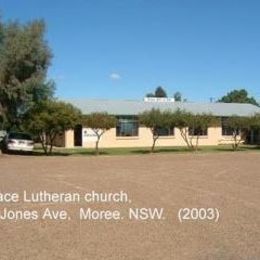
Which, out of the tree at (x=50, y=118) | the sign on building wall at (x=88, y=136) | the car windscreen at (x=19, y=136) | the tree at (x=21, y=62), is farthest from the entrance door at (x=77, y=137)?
the tree at (x=21, y=62)

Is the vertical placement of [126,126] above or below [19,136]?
above

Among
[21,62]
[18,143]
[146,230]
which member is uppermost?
[21,62]

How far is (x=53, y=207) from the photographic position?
42.2ft

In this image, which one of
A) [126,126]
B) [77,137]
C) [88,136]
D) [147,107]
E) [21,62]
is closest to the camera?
[21,62]

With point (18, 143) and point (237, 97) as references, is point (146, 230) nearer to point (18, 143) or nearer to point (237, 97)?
point (18, 143)

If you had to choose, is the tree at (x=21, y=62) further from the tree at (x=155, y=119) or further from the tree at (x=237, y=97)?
the tree at (x=237, y=97)

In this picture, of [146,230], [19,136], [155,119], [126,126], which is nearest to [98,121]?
[155,119]

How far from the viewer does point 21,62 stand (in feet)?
120

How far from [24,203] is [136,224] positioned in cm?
344

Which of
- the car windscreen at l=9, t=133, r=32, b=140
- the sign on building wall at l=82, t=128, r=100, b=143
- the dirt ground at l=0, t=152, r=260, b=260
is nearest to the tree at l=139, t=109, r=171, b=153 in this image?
the sign on building wall at l=82, t=128, r=100, b=143

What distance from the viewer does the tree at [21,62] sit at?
1420 inches

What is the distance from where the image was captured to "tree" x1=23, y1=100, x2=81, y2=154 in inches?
1517

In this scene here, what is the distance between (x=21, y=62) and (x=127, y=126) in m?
20.6

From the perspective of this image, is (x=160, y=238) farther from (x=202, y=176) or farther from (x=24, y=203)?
(x=202, y=176)
